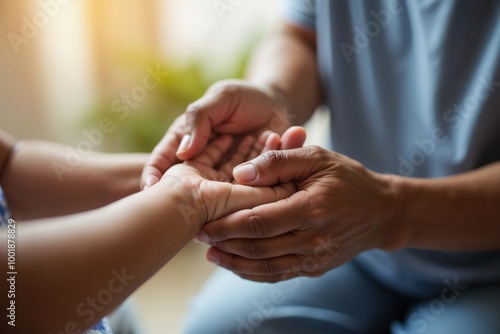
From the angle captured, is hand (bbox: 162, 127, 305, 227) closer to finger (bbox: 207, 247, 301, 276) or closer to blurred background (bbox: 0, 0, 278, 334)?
finger (bbox: 207, 247, 301, 276)

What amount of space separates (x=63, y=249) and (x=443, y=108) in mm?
594

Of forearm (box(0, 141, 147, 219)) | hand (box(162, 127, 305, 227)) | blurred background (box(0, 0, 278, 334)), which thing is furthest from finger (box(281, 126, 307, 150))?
blurred background (box(0, 0, 278, 334))

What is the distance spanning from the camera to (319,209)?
66cm

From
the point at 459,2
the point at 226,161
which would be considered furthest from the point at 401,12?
the point at 226,161

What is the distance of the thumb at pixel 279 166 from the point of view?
0.70 metres

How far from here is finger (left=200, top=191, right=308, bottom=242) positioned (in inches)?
25.7

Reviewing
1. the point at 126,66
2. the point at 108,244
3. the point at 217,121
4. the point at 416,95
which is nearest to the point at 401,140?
the point at 416,95

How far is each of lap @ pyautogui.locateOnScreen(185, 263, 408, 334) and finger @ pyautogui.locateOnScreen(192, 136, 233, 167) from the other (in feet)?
0.71

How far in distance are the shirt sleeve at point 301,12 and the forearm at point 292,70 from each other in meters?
0.01

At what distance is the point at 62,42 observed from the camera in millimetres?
1777

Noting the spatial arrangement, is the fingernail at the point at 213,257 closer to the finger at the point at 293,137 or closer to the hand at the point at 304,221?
the hand at the point at 304,221

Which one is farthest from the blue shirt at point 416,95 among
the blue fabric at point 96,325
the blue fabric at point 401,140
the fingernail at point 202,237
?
the blue fabric at point 96,325

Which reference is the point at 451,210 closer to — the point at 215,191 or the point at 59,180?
the point at 215,191

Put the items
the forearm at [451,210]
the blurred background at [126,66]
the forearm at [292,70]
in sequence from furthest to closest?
1. the blurred background at [126,66]
2. the forearm at [292,70]
3. the forearm at [451,210]
